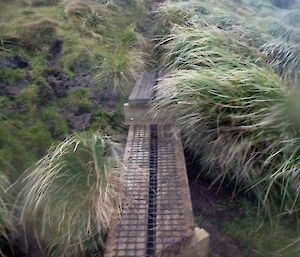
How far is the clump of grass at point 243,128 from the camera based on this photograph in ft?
9.27

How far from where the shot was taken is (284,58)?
4.16 metres

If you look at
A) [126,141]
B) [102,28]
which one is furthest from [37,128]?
[102,28]

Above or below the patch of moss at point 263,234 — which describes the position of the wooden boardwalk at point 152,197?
above

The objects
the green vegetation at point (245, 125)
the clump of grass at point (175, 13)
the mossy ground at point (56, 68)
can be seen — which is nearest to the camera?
the green vegetation at point (245, 125)

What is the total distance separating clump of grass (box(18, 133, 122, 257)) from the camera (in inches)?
97.8

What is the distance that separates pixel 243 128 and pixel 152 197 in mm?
834

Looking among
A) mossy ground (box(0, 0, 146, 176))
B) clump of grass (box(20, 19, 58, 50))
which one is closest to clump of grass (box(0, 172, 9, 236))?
mossy ground (box(0, 0, 146, 176))

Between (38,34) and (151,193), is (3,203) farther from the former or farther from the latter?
(38,34)

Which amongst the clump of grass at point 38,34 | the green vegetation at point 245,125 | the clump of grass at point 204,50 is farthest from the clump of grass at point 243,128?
the clump of grass at point 38,34

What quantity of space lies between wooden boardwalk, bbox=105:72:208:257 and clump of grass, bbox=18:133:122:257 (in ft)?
0.43

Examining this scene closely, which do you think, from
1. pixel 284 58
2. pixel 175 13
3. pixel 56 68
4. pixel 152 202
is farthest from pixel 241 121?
pixel 175 13

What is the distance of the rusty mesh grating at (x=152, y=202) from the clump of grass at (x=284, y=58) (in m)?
1.30

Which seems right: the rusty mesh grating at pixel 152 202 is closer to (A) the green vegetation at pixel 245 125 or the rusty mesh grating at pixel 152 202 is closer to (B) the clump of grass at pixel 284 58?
(A) the green vegetation at pixel 245 125

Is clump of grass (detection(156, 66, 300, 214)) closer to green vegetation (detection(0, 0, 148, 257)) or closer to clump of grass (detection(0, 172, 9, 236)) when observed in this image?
green vegetation (detection(0, 0, 148, 257))
